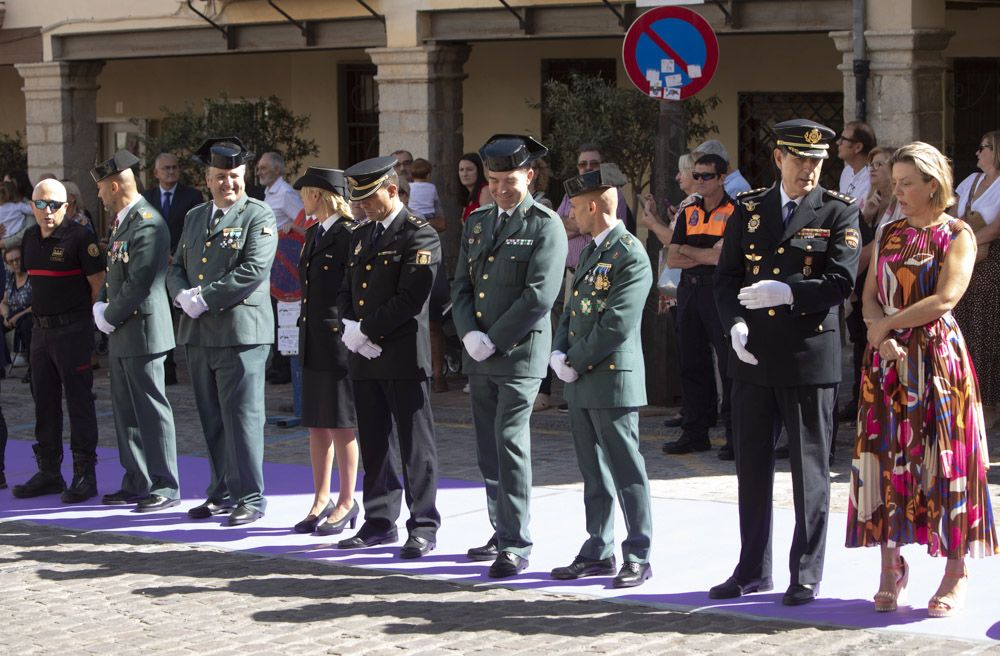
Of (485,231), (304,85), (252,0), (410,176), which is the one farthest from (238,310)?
(304,85)

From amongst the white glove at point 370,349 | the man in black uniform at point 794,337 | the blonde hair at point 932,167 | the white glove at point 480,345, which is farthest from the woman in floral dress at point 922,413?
the white glove at point 370,349

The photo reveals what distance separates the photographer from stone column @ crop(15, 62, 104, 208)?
67.4ft

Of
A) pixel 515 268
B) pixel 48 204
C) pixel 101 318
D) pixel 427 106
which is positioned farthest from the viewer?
pixel 427 106

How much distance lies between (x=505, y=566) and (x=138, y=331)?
9.51ft

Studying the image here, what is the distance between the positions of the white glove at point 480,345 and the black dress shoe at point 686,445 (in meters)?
3.26

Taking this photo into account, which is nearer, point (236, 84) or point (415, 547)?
point (415, 547)

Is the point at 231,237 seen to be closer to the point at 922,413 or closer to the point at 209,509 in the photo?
the point at 209,509

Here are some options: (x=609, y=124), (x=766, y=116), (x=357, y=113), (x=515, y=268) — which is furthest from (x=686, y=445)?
(x=357, y=113)

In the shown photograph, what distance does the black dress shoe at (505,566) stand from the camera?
7.61 m

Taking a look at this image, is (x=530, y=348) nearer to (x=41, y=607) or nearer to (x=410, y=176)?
(x=41, y=607)

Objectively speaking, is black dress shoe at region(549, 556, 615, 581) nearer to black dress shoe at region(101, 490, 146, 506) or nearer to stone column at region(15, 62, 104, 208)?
black dress shoe at region(101, 490, 146, 506)

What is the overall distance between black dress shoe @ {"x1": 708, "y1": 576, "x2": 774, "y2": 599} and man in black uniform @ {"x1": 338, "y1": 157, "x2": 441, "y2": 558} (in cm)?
162

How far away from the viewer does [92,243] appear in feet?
32.1

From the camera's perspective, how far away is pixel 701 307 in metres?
10.5
